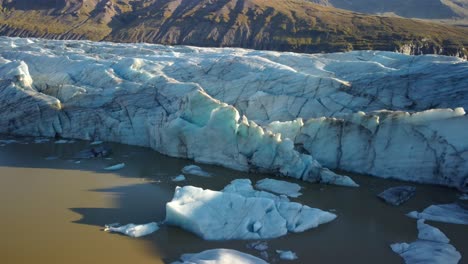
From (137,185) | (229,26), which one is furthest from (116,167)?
(229,26)

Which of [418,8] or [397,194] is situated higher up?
[418,8]

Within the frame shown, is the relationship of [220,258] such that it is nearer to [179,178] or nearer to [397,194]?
[179,178]

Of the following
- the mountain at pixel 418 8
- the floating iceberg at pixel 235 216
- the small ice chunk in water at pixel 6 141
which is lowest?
the small ice chunk in water at pixel 6 141

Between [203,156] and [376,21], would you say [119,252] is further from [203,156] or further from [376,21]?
[376,21]

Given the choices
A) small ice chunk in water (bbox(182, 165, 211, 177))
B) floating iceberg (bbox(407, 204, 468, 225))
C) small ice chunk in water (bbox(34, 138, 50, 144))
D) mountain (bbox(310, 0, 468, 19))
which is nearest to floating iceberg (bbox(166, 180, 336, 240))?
floating iceberg (bbox(407, 204, 468, 225))

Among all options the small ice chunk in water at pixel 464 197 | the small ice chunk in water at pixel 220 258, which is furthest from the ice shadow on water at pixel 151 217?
the small ice chunk in water at pixel 464 197

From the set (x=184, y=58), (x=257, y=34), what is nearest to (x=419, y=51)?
(x=257, y=34)

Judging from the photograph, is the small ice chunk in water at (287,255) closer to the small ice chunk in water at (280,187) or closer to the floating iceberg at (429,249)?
the floating iceberg at (429,249)
